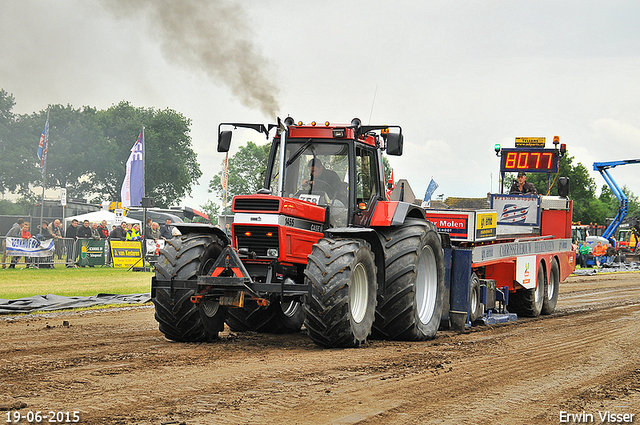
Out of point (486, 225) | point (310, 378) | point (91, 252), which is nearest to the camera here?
point (310, 378)

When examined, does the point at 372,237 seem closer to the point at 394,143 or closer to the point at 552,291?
the point at 394,143

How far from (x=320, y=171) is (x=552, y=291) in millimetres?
7717

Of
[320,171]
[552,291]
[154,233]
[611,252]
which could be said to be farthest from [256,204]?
[611,252]

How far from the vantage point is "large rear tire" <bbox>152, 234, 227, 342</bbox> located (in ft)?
26.4

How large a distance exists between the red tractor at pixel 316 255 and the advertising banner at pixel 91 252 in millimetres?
16216

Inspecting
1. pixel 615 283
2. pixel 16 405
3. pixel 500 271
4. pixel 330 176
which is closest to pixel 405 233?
pixel 330 176

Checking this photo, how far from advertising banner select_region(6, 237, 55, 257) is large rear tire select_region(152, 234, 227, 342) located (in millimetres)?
16006

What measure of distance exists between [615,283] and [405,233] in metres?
17.6

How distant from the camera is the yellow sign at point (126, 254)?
24.7 meters

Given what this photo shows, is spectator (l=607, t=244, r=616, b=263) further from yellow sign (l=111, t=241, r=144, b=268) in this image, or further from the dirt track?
the dirt track

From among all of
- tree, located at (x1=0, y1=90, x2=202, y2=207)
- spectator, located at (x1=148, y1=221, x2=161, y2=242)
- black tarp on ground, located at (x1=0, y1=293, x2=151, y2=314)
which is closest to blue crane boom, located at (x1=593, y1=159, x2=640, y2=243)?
spectator, located at (x1=148, y1=221, x2=161, y2=242)

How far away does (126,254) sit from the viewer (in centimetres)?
2470

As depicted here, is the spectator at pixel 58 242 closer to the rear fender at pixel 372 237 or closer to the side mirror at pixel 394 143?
the rear fender at pixel 372 237

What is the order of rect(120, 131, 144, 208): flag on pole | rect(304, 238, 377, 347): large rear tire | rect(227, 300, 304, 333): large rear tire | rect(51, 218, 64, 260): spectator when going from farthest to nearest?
rect(120, 131, 144, 208): flag on pole, rect(51, 218, 64, 260): spectator, rect(227, 300, 304, 333): large rear tire, rect(304, 238, 377, 347): large rear tire
